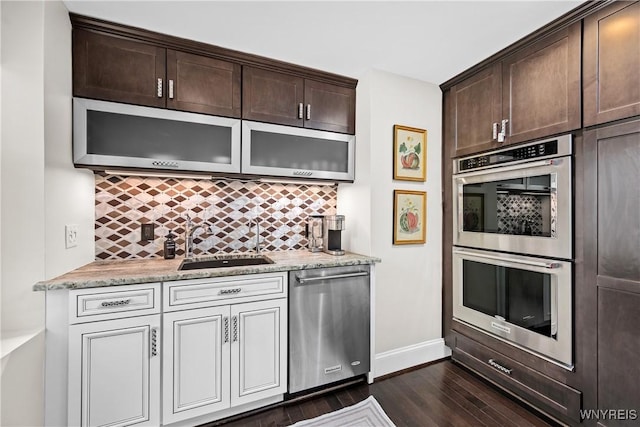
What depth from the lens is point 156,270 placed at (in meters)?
1.78

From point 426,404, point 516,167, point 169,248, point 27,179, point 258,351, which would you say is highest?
point 516,167

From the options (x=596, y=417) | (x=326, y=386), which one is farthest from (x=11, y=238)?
(x=596, y=417)

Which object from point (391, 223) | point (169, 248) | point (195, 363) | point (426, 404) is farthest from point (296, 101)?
point (426, 404)

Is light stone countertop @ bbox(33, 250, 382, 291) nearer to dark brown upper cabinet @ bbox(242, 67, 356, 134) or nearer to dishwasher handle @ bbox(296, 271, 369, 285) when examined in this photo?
dishwasher handle @ bbox(296, 271, 369, 285)

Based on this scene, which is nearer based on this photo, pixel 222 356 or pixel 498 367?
pixel 222 356

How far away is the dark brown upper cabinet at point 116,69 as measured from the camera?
178 cm

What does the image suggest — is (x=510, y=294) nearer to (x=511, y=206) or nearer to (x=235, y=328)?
(x=511, y=206)

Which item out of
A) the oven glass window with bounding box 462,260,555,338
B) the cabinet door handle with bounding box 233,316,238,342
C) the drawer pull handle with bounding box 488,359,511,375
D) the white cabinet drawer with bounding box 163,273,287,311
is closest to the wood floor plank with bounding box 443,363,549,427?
the drawer pull handle with bounding box 488,359,511,375

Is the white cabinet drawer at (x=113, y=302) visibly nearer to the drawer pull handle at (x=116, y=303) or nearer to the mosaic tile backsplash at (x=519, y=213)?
the drawer pull handle at (x=116, y=303)

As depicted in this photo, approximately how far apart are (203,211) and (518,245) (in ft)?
7.79

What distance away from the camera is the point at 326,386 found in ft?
7.18

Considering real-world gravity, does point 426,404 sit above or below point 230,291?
below

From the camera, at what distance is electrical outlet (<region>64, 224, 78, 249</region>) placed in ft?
5.47

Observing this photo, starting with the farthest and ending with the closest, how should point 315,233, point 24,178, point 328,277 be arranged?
point 315,233 < point 328,277 < point 24,178
